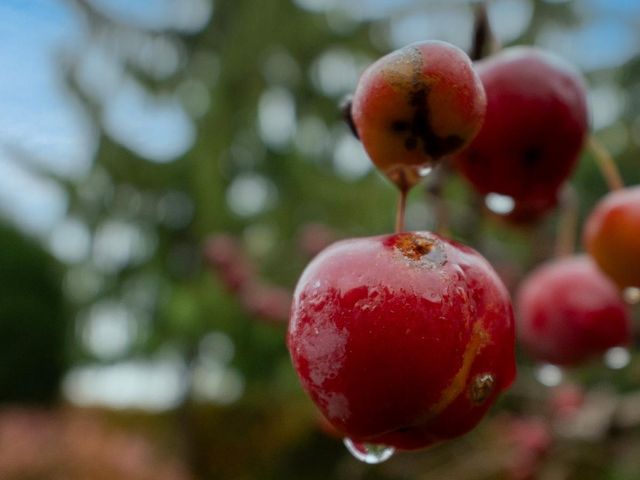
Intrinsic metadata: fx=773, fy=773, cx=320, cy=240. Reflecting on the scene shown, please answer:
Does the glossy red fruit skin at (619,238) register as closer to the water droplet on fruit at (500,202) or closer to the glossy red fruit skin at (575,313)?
the water droplet on fruit at (500,202)

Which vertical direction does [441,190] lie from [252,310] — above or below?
above

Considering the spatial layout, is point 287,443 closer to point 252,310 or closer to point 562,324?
point 252,310

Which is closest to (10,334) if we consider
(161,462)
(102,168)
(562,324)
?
(161,462)

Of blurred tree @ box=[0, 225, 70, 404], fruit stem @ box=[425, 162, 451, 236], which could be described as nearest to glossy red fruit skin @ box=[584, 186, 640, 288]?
fruit stem @ box=[425, 162, 451, 236]

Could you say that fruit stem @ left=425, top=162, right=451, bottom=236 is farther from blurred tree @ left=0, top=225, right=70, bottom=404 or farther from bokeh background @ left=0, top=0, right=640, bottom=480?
blurred tree @ left=0, top=225, right=70, bottom=404

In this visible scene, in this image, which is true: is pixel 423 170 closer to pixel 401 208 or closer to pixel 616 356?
pixel 401 208

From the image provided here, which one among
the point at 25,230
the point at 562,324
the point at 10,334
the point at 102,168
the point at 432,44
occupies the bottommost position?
the point at 10,334

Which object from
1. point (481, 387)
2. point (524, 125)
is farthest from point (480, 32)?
point (481, 387)

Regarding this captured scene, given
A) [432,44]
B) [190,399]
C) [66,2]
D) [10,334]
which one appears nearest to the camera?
[432,44]
